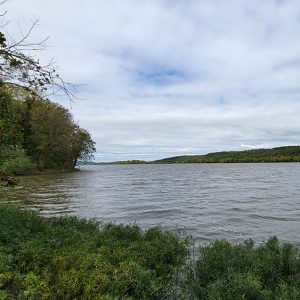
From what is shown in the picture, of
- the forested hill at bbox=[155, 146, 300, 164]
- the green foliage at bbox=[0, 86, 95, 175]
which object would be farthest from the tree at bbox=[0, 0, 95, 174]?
the forested hill at bbox=[155, 146, 300, 164]

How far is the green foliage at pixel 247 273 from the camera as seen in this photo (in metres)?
5.39

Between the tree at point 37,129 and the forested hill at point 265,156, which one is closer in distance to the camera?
the tree at point 37,129

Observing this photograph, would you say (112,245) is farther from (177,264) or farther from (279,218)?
(279,218)

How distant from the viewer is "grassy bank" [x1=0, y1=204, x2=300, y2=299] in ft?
17.2

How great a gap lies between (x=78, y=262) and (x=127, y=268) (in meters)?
1.03

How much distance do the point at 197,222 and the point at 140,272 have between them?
860 centimetres

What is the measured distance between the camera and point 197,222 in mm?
14109

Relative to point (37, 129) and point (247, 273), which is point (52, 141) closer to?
point (37, 129)

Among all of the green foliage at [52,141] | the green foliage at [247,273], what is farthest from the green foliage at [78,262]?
the green foliage at [52,141]

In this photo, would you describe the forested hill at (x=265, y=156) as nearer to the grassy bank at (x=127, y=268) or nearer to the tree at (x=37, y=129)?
the tree at (x=37, y=129)

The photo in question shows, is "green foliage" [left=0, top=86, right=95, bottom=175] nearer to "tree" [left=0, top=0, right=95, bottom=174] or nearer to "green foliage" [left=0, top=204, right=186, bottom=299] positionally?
"tree" [left=0, top=0, right=95, bottom=174]

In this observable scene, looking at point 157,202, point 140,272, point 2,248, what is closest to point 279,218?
point 157,202

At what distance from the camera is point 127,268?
241 inches

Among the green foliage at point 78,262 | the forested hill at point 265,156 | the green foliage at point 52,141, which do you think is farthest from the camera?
the forested hill at point 265,156
